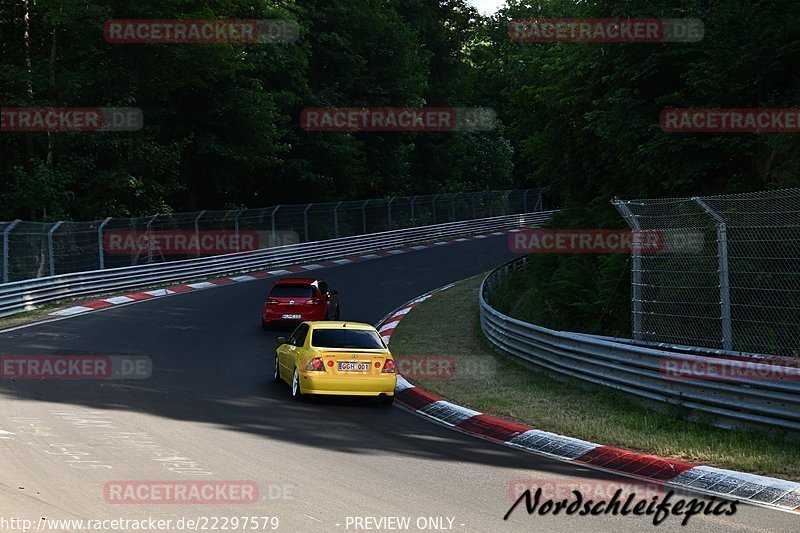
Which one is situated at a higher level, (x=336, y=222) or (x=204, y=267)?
(x=336, y=222)

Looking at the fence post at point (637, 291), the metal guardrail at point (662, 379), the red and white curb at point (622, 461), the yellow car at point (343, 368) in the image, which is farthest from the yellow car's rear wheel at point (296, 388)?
the fence post at point (637, 291)

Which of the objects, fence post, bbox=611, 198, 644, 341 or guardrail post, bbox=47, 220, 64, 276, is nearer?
fence post, bbox=611, 198, 644, 341

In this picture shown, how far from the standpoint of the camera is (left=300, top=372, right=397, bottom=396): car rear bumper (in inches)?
567

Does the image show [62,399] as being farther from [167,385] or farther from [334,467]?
[334,467]

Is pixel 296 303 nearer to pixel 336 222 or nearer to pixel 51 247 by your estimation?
pixel 51 247

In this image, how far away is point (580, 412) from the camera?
1316 centimetres

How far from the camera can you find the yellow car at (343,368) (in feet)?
47.3

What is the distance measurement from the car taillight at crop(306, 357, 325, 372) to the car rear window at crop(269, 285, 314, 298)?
30.6 ft

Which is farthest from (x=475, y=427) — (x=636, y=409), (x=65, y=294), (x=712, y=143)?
(x=65, y=294)

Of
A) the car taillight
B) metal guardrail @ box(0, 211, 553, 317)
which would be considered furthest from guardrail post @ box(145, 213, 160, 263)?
the car taillight

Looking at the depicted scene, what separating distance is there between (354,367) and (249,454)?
4177mm

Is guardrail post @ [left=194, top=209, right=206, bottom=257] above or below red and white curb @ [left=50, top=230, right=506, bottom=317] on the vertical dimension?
above

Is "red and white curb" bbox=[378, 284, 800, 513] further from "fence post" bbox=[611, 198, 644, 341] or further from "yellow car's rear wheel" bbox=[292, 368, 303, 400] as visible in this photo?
"fence post" bbox=[611, 198, 644, 341]

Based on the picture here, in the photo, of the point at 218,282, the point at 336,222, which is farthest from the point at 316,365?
the point at 336,222
